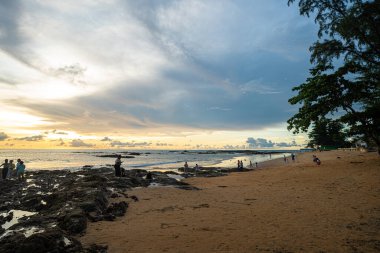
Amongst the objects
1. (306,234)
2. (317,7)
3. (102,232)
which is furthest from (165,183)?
(317,7)

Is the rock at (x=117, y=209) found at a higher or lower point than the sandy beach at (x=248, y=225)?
higher

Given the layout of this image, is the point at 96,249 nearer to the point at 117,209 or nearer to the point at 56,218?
the point at 56,218

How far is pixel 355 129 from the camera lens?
22359mm

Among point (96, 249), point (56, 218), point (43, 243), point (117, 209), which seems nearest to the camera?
Result: point (43, 243)

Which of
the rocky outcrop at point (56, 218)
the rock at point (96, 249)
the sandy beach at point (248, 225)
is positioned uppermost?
the rocky outcrop at point (56, 218)

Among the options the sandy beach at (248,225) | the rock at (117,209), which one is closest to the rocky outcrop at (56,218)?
the rock at (117,209)

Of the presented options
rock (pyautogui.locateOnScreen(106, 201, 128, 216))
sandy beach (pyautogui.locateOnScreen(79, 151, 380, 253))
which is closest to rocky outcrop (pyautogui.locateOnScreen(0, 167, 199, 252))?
rock (pyautogui.locateOnScreen(106, 201, 128, 216))

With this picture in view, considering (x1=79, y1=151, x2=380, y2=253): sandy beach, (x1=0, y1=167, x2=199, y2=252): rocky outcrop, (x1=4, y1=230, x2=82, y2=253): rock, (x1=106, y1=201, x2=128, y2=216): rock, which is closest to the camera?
(x1=4, y1=230, x2=82, y2=253): rock

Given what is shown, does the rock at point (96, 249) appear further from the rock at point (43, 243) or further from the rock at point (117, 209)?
the rock at point (117, 209)

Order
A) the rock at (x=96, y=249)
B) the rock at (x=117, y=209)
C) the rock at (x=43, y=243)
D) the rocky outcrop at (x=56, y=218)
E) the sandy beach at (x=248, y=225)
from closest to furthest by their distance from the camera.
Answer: the rock at (x=43, y=243)
the rocky outcrop at (x=56, y=218)
the rock at (x=96, y=249)
the sandy beach at (x=248, y=225)
the rock at (x=117, y=209)

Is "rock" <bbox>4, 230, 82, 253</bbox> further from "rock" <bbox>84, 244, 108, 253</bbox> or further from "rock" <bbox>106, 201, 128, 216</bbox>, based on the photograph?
"rock" <bbox>106, 201, 128, 216</bbox>

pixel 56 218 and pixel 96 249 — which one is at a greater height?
pixel 56 218

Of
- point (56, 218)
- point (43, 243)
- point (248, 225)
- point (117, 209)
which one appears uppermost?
point (43, 243)

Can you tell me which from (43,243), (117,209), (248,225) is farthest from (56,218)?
(248,225)
